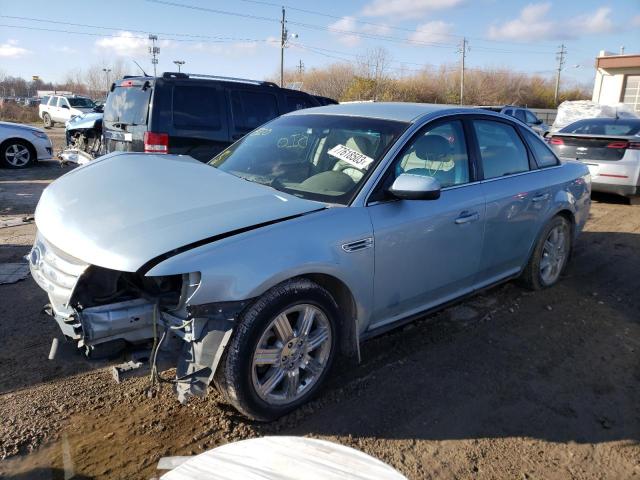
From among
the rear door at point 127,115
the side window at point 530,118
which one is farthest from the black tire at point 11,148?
the side window at point 530,118

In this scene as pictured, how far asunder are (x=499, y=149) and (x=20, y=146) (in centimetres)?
1203

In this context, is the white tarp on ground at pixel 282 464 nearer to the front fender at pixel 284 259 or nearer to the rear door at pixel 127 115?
the front fender at pixel 284 259

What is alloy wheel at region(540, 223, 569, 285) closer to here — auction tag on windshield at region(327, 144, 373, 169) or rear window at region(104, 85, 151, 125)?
auction tag on windshield at region(327, 144, 373, 169)

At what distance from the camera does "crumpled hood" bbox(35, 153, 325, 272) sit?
2520mm

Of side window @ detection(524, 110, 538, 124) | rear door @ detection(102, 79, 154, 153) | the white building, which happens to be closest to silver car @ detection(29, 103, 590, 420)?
rear door @ detection(102, 79, 154, 153)

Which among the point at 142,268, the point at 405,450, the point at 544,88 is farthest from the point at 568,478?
the point at 544,88

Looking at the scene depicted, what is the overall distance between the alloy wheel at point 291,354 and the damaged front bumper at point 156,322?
28 cm

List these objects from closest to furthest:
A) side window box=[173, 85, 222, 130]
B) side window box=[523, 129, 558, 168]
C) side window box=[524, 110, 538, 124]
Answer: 1. side window box=[523, 129, 558, 168]
2. side window box=[173, 85, 222, 130]
3. side window box=[524, 110, 538, 124]

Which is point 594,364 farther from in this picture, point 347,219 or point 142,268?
point 142,268

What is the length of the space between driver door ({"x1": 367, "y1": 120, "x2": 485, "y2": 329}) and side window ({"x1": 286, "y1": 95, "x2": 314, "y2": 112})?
211 inches

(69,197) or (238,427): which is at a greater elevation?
(69,197)

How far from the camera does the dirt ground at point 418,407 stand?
266cm

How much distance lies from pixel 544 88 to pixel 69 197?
78443mm

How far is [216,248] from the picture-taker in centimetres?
254
